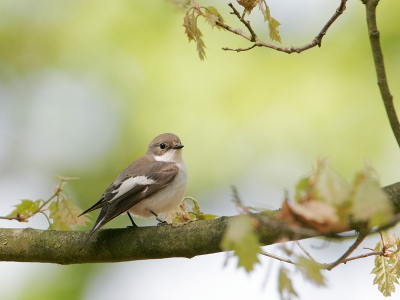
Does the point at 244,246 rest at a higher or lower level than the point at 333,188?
lower

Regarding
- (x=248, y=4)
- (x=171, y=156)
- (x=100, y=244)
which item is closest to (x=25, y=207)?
(x=100, y=244)

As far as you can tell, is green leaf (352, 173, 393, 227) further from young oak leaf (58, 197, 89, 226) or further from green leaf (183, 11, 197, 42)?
young oak leaf (58, 197, 89, 226)

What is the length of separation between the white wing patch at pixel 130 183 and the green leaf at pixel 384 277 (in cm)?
183

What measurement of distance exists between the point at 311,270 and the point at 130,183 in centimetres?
236

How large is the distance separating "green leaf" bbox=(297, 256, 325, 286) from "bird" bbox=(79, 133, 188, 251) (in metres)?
1.96

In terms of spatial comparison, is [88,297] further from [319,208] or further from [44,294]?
[319,208]

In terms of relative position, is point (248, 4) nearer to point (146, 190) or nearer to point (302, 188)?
point (302, 188)

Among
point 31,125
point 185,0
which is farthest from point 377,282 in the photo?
point 31,125

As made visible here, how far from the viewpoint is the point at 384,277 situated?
2.71m

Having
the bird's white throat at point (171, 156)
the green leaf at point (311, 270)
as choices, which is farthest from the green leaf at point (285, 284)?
the bird's white throat at point (171, 156)

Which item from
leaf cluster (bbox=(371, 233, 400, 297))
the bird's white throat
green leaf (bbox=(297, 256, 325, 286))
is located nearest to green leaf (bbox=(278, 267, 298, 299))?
green leaf (bbox=(297, 256, 325, 286))

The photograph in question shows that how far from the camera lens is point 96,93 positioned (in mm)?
8188

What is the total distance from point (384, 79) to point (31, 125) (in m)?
7.35

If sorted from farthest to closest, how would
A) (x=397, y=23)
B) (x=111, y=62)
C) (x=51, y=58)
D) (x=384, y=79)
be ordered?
(x=51, y=58) → (x=111, y=62) → (x=397, y=23) → (x=384, y=79)
